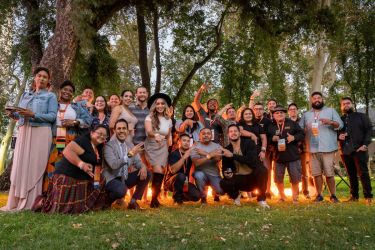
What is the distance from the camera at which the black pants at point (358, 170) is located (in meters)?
7.64

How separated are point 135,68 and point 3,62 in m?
8.36

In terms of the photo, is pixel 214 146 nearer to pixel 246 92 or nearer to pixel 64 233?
pixel 64 233

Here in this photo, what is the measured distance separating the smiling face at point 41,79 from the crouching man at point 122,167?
4.36ft

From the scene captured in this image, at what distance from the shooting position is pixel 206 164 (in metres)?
7.62

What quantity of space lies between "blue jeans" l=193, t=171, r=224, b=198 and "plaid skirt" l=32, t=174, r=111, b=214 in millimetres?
2250

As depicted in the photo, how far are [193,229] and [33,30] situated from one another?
9360 mm

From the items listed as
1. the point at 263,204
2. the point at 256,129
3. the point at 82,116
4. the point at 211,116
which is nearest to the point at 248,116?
the point at 256,129

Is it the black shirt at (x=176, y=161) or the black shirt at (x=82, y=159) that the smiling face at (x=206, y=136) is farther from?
the black shirt at (x=82, y=159)

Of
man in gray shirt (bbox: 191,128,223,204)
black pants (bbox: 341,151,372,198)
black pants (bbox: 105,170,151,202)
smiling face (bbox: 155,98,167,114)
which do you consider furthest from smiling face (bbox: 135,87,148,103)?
black pants (bbox: 341,151,372,198)

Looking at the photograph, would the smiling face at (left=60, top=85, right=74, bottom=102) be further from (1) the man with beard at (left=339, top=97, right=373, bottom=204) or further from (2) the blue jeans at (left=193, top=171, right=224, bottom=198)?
(1) the man with beard at (left=339, top=97, right=373, bottom=204)

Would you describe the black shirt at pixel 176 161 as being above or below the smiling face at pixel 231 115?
below

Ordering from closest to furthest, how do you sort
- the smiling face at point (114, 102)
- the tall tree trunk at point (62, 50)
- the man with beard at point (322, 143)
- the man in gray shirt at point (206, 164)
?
the man in gray shirt at point (206, 164)
the man with beard at point (322, 143)
the smiling face at point (114, 102)
the tall tree trunk at point (62, 50)

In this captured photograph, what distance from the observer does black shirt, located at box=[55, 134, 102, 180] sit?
5684 mm

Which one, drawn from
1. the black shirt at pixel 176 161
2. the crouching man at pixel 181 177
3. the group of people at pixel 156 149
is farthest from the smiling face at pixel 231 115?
the black shirt at pixel 176 161
